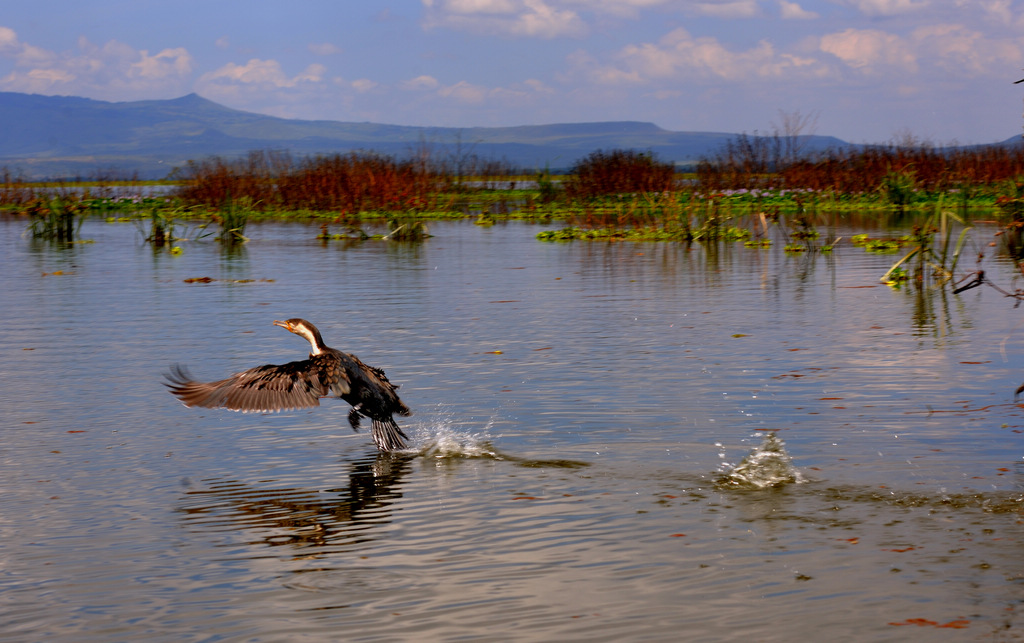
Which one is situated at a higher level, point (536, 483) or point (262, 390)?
point (262, 390)

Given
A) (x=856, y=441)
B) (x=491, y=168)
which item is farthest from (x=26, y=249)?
(x=491, y=168)

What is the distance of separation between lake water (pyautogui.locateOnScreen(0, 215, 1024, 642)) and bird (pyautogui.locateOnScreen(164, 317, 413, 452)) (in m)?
0.38

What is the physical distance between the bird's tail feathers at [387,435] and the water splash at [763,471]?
2.10 meters

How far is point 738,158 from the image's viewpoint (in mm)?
38156

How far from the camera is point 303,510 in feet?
19.7

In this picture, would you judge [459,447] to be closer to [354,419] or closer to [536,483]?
[354,419]

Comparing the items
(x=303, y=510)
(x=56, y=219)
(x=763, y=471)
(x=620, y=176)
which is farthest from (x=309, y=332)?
(x=620, y=176)

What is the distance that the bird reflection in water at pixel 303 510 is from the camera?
556 centimetres

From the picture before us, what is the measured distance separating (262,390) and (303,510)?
1.04 metres

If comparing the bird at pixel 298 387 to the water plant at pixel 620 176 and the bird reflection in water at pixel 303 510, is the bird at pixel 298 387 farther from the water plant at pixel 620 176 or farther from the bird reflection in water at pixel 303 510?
the water plant at pixel 620 176

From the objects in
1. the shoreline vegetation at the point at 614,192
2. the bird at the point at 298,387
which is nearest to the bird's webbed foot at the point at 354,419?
the bird at the point at 298,387

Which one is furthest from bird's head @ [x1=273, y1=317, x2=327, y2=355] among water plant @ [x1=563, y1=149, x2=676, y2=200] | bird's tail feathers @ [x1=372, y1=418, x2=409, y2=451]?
water plant @ [x1=563, y1=149, x2=676, y2=200]

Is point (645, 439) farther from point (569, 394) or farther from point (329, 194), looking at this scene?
point (329, 194)

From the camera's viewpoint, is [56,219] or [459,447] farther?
[56,219]
